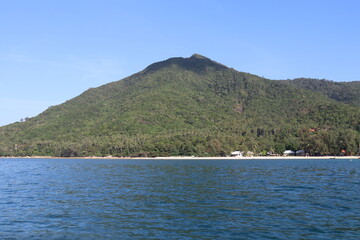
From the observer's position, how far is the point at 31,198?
43906mm

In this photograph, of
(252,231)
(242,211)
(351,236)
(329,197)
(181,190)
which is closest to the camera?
(351,236)

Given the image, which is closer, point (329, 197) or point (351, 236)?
point (351, 236)

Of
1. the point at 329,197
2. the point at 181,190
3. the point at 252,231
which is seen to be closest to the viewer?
the point at 252,231

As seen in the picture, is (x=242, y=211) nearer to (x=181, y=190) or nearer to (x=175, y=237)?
(x=175, y=237)

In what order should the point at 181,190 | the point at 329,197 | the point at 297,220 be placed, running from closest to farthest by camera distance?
the point at 297,220 < the point at 329,197 < the point at 181,190

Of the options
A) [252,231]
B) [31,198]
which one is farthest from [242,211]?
[31,198]

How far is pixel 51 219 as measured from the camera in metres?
31.0

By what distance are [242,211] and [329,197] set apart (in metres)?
15.5

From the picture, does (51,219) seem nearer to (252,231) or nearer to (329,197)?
(252,231)

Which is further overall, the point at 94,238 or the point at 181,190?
the point at 181,190

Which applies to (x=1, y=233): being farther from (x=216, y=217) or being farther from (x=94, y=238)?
(x=216, y=217)

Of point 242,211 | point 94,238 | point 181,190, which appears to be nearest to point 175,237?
point 94,238

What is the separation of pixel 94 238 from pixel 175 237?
597 centimetres

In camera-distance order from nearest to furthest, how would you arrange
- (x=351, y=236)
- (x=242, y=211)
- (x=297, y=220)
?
(x=351, y=236) < (x=297, y=220) < (x=242, y=211)
